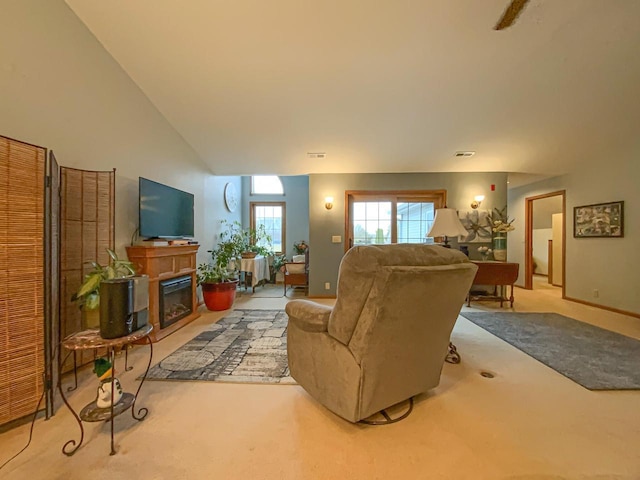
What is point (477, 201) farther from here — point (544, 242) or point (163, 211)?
point (163, 211)

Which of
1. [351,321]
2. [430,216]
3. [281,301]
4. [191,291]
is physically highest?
[430,216]

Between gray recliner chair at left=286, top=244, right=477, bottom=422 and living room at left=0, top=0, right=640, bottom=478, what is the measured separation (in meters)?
0.22

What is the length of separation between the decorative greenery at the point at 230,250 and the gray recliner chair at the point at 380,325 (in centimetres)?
275

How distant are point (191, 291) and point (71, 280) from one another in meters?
1.49

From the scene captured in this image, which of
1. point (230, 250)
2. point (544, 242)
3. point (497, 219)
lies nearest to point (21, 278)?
point (230, 250)

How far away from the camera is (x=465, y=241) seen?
4691 millimetres

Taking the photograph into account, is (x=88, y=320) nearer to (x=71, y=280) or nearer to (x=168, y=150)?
(x=71, y=280)

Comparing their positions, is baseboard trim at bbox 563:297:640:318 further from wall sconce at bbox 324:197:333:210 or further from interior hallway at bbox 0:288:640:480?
wall sconce at bbox 324:197:333:210

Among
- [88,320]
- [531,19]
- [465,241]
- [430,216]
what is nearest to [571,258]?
[465,241]

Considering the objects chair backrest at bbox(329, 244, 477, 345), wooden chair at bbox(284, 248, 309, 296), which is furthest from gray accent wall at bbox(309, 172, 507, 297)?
chair backrest at bbox(329, 244, 477, 345)

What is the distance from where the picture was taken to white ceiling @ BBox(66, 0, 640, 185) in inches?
85.0

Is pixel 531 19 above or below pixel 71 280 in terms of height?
above

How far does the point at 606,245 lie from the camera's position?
13.2 feet

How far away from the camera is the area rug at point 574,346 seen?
2.03m
